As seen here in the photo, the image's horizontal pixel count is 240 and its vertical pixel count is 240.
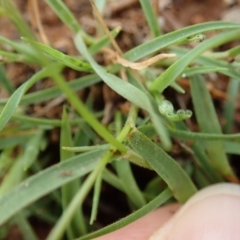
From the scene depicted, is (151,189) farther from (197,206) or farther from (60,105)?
→ (60,105)

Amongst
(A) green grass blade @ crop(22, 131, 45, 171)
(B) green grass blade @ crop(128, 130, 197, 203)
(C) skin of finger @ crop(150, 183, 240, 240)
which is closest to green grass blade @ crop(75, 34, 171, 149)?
(B) green grass blade @ crop(128, 130, 197, 203)

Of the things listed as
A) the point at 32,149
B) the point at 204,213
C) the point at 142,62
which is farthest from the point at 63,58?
the point at 204,213

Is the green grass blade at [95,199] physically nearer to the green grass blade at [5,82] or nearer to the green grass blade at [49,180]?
the green grass blade at [49,180]

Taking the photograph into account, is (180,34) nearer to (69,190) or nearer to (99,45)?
(99,45)

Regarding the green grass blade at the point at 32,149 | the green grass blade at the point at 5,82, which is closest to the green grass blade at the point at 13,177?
the green grass blade at the point at 32,149

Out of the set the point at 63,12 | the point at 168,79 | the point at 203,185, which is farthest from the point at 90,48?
the point at 203,185
